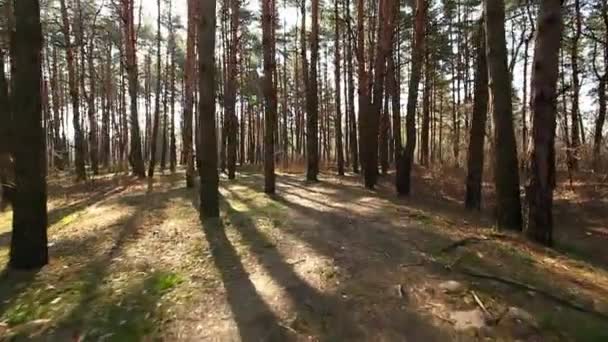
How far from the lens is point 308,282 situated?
4.93 m

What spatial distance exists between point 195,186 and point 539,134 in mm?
9716

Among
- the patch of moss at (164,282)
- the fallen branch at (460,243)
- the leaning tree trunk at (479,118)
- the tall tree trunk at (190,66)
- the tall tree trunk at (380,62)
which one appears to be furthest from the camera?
the tall tree trunk at (190,66)

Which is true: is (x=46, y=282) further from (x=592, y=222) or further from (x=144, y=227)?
(x=592, y=222)

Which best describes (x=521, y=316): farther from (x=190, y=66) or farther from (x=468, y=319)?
(x=190, y=66)

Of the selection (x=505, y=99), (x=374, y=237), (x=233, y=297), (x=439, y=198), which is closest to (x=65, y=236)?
(x=233, y=297)

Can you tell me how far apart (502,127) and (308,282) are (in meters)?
3.97

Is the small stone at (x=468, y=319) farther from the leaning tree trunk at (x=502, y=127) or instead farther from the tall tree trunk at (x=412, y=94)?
the tall tree trunk at (x=412, y=94)

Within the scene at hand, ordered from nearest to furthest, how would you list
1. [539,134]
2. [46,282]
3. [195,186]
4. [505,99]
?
1. [46,282]
2. [539,134]
3. [505,99]
4. [195,186]

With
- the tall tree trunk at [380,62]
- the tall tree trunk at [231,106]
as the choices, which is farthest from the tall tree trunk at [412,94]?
the tall tree trunk at [231,106]

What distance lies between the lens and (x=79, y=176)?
19.1m

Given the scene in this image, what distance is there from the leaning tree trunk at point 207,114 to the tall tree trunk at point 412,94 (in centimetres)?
516

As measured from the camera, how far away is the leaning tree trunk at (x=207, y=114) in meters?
8.36

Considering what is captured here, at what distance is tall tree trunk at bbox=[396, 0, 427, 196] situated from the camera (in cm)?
1148

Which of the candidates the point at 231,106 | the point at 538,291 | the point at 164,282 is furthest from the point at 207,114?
the point at 231,106
